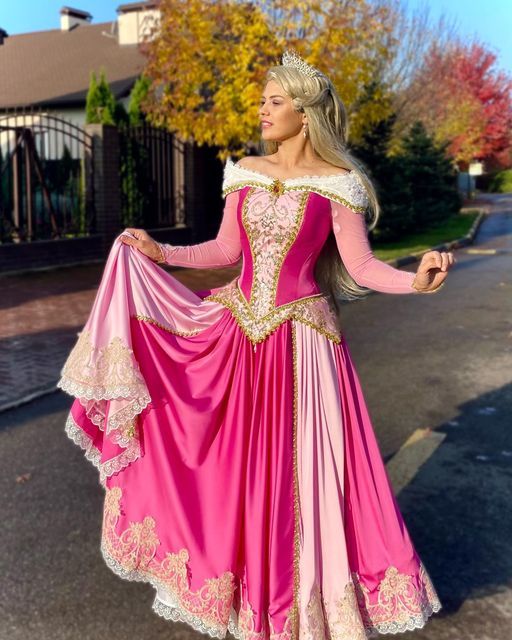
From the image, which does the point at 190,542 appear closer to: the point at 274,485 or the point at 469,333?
the point at 274,485

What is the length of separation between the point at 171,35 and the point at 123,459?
1317 centimetres

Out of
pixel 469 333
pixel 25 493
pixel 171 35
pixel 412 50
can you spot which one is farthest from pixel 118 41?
pixel 25 493

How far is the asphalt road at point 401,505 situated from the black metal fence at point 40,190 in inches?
320

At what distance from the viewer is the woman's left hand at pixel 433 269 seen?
8.33 ft

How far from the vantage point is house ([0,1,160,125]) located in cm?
2866

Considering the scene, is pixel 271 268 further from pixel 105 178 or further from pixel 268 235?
pixel 105 178

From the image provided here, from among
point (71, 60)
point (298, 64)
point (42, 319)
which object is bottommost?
point (42, 319)

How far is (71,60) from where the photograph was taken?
3297cm

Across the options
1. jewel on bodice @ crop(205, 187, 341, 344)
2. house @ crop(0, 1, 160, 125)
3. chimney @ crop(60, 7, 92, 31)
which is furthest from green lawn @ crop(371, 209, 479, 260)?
chimney @ crop(60, 7, 92, 31)

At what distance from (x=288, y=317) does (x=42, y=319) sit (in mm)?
7448

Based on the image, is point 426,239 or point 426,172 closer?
point 426,239

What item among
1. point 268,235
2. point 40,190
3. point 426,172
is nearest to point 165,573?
point 268,235

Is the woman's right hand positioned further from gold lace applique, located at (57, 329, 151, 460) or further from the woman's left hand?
the woman's left hand

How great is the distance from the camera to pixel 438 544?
388 cm
